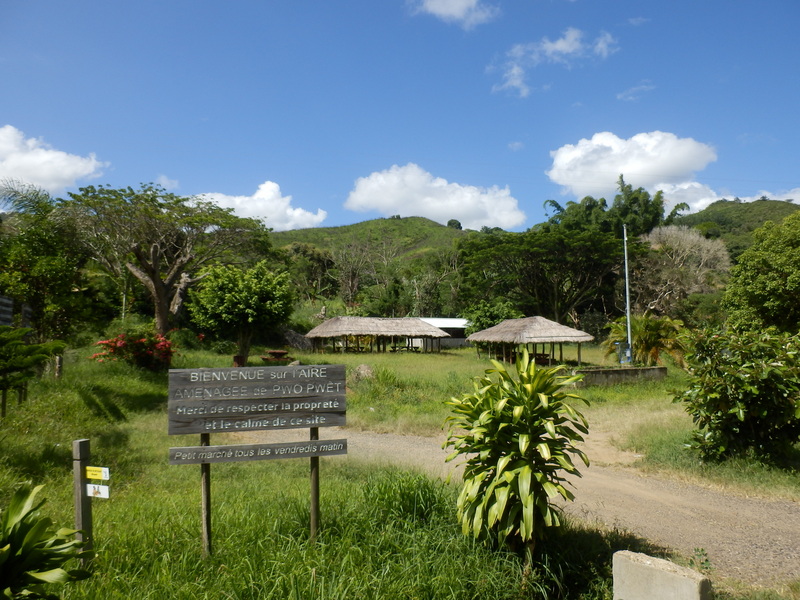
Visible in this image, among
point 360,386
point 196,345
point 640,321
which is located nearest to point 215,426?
point 360,386

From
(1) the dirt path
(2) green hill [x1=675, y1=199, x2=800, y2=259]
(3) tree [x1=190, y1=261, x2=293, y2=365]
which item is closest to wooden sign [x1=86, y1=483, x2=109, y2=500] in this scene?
(1) the dirt path

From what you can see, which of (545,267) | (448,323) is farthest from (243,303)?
(545,267)

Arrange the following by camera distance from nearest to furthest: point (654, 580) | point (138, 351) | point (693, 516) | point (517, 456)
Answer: point (654, 580) < point (517, 456) < point (693, 516) < point (138, 351)

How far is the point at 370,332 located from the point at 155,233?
13.0 meters

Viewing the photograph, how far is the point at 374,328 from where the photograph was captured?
32812mm

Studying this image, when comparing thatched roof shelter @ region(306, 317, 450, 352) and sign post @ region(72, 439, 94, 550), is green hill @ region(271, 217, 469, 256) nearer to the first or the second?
thatched roof shelter @ region(306, 317, 450, 352)

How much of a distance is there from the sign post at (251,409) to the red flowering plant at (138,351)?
13111 mm

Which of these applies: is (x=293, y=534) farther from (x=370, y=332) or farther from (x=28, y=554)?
(x=370, y=332)

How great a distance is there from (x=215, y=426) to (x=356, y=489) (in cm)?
191

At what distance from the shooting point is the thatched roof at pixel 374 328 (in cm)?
3161

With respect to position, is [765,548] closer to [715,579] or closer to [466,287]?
[715,579]

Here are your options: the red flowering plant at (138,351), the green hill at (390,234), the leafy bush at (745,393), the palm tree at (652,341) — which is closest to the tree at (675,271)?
the palm tree at (652,341)

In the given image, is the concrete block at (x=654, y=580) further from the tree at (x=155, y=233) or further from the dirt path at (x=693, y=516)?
the tree at (x=155, y=233)

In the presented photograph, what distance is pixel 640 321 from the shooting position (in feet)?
72.6
